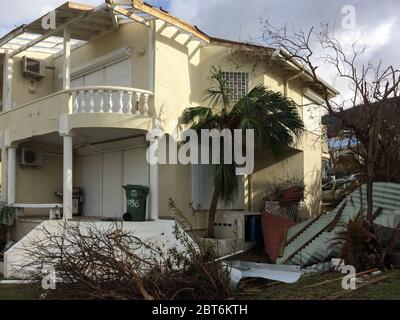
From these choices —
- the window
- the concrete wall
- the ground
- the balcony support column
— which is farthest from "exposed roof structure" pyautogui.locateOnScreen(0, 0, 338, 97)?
the ground

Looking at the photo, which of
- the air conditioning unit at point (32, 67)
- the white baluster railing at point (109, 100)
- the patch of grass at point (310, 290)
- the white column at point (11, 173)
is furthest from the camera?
the air conditioning unit at point (32, 67)

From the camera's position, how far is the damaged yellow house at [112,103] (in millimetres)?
13234

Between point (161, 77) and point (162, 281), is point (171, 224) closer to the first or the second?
point (161, 77)

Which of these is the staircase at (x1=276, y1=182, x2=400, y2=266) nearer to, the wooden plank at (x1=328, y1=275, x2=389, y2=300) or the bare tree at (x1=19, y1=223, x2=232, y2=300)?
the wooden plank at (x1=328, y1=275, x2=389, y2=300)

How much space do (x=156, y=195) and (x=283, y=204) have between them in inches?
188

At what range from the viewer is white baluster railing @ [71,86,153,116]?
Answer: 13.1m

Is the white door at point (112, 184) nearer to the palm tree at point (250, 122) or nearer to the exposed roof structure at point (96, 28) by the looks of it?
the palm tree at point (250, 122)

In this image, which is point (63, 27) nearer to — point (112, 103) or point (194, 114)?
point (112, 103)

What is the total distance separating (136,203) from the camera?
1301cm

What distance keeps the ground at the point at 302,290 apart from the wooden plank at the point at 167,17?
7644mm

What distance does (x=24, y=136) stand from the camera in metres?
15.2

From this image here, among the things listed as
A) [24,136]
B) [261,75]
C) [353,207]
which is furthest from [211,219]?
[24,136]
